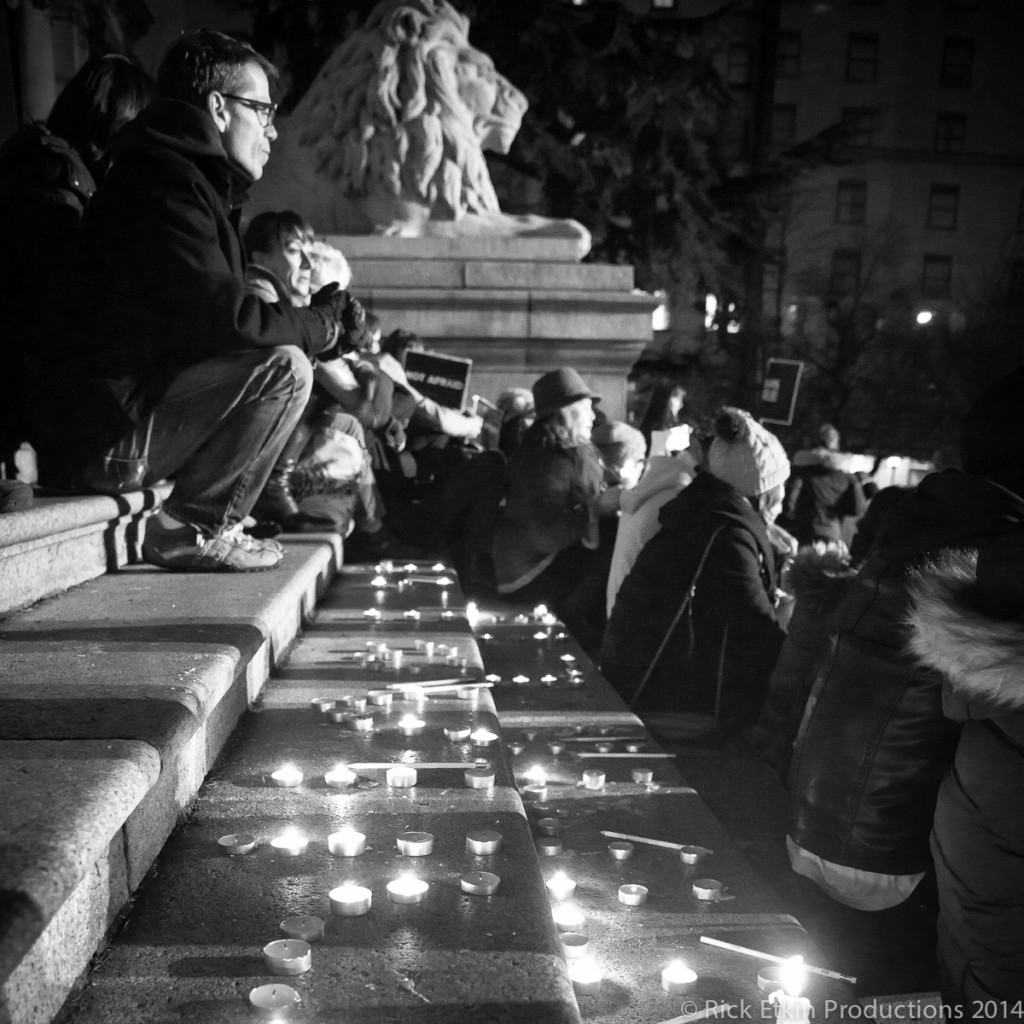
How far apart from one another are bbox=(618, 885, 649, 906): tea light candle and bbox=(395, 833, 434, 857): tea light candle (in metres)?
0.60

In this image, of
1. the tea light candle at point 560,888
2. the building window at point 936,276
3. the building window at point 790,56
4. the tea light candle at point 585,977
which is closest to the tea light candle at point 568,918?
the tea light candle at point 560,888

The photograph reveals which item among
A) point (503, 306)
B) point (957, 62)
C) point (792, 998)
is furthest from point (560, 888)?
point (957, 62)

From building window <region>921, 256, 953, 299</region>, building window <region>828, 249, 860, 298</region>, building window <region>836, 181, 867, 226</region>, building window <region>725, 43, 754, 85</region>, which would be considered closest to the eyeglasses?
building window <region>828, 249, 860, 298</region>

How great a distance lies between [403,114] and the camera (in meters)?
9.61

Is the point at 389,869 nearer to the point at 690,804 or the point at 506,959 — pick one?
the point at 506,959

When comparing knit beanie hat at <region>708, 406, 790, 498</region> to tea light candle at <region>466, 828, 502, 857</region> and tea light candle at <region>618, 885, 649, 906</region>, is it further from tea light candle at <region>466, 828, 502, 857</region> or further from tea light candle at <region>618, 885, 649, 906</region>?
tea light candle at <region>466, 828, 502, 857</region>

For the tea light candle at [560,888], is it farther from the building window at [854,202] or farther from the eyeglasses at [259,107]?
the building window at [854,202]

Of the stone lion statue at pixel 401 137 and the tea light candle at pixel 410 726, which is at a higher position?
the stone lion statue at pixel 401 137

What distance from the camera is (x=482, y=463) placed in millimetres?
6867

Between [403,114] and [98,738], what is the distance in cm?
869

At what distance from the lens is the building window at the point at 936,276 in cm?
4562

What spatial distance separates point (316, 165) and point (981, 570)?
8834 mm

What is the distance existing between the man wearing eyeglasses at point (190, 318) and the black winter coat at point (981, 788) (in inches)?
91.1

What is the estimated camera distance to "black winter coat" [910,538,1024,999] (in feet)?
7.32
